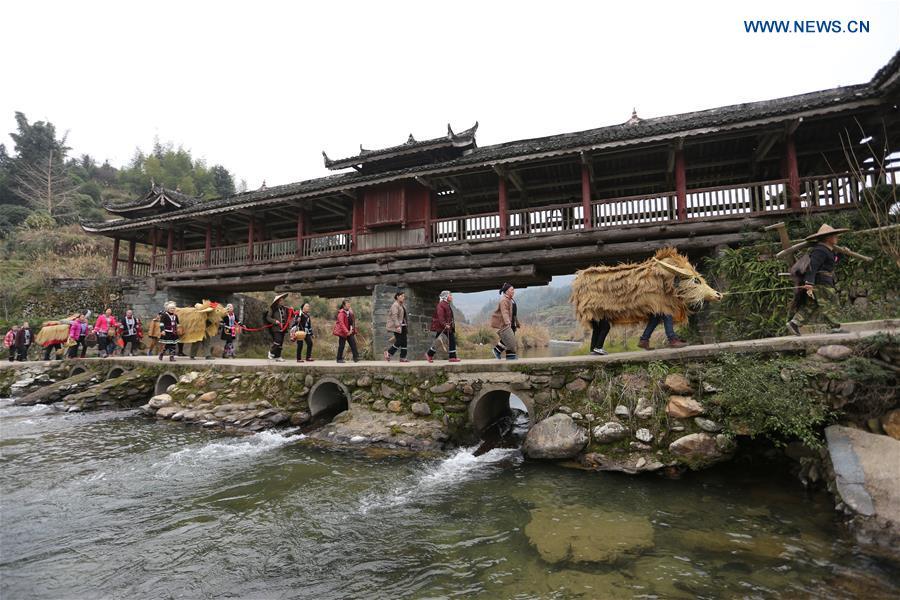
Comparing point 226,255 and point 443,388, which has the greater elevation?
point 226,255

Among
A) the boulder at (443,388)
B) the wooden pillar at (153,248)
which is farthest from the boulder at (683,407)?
the wooden pillar at (153,248)

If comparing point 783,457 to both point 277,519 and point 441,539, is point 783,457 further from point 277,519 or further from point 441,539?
point 277,519

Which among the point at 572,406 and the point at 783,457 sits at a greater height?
the point at 572,406

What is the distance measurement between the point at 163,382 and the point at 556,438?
11.1 m

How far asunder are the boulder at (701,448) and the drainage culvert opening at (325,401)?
233 inches

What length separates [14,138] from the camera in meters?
41.3

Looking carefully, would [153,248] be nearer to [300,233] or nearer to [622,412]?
[300,233]

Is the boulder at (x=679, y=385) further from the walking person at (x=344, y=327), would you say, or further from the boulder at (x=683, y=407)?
the walking person at (x=344, y=327)

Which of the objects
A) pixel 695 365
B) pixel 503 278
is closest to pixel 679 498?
pixel 695 365

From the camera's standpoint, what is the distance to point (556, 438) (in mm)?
5898

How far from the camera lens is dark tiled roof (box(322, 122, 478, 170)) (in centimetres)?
1491

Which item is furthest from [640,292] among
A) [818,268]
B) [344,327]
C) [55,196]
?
[55,196]

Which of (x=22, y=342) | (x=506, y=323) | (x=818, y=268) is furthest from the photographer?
(x=22, y=342)

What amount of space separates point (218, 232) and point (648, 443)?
67.0ft
